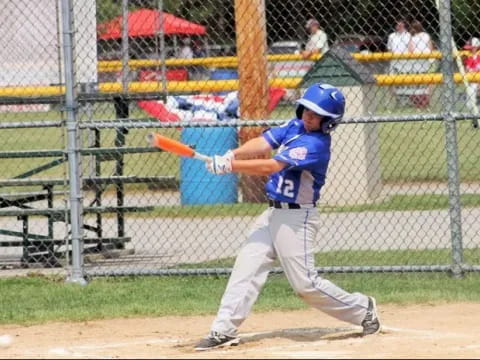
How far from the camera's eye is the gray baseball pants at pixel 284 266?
797cm

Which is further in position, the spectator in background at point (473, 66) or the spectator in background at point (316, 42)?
the spectator in background at point (316, 42)

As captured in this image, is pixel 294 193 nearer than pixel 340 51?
Yes

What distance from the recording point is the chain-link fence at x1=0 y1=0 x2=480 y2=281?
1092 cm

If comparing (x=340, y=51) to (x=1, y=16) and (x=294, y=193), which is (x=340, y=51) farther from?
(x=294, y=193)

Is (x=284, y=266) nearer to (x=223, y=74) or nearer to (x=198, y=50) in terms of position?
(x=223, y=74)

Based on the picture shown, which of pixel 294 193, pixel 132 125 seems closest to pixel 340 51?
pixel 132 125

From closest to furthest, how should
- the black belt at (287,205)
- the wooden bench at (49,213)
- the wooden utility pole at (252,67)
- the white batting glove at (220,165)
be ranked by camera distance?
the white batting glove at (220,165) < the black belt at (287,205) < the wooden bench at (49,213) < the wooden utility pole at (252,67)

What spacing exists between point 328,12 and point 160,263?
18.2 meters

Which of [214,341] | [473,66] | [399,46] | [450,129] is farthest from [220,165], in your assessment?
[473,66]

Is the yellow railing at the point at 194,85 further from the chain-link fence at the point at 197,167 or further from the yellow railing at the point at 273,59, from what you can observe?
the yellow railing at the point at 273,59

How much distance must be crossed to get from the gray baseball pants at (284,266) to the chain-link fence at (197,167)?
7.04 ft

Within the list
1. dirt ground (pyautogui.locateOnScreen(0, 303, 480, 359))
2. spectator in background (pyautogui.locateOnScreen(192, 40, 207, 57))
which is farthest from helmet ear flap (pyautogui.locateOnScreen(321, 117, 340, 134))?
spectator in background (pyautogui.locateOnScreen(192, 40, 207, 57))

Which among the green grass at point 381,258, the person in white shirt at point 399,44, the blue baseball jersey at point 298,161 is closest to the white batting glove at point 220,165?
the blue baseball jersey at point 298,161

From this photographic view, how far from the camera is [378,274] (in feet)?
36.1
